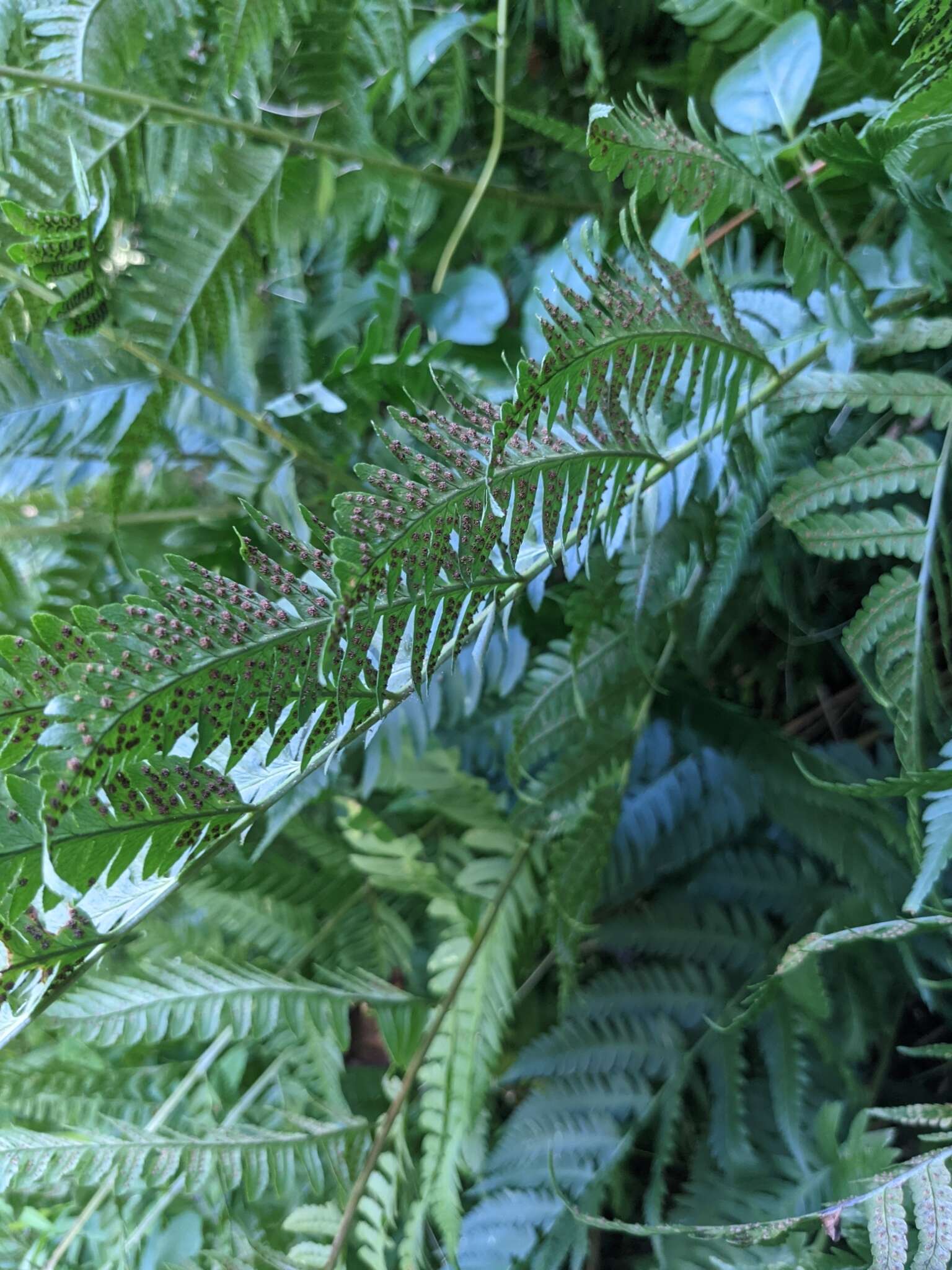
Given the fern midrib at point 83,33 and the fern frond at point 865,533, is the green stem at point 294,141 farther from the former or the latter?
the fern frond at point 865,533

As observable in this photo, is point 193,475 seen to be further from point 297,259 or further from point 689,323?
point 689,323

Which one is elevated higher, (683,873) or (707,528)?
(707,528)

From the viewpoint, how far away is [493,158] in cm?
94

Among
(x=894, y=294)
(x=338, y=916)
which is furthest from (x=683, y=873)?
(x=894, y=294)

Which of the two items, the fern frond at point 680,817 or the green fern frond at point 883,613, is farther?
the fern frond at point 680,817

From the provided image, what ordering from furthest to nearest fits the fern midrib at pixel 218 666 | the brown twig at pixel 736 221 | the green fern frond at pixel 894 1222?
the brown twig at pixel 736 221, the green fern frond at pixel 894 1222, the fern midrib at pixel 218 666

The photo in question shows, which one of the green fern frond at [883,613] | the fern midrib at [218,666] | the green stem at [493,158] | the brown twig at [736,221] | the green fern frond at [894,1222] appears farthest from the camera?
the green stem at [493,158]

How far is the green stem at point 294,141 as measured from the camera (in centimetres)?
79

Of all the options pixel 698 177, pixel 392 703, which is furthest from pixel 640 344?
pixel 392 703

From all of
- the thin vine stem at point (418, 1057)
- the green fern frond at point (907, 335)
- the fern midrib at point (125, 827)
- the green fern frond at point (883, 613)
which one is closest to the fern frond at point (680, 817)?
the thin vine stem at point (418, 1057)

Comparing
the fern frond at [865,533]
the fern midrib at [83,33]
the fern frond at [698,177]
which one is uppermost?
the fern midrib at [83,33]

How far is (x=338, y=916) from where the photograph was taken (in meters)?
1.08

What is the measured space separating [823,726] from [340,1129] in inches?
28.3

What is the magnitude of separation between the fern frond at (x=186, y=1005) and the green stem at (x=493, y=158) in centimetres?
76
